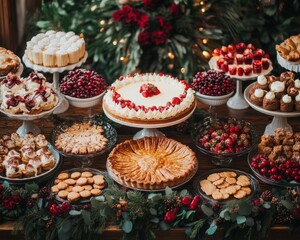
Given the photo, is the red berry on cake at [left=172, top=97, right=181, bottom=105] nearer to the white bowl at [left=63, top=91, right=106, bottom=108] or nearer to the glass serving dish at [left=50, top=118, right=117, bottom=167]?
the glass serving dish at [left=50, top=118, right=117, bottom=167]

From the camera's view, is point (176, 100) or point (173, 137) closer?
point (176, 100)

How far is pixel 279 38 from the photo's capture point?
240 inches

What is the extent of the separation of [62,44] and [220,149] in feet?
4.83

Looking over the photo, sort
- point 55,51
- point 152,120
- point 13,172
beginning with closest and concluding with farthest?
point 13,172, point 152,120, point 55,51

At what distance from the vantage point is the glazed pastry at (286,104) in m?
4.16

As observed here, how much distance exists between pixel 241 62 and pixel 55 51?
1390 millimetres

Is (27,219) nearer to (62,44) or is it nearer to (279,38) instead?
(62,44)

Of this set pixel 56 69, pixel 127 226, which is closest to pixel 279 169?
pixel 127 226

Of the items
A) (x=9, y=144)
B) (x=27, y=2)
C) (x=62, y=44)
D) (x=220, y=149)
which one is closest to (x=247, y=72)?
(x=220, y=149)

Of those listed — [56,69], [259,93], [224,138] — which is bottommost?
[224,138]

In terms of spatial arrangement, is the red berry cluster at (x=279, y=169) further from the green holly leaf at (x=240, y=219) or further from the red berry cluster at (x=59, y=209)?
the red berry cluster at (x=59, y=209)

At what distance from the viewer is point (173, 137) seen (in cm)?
450

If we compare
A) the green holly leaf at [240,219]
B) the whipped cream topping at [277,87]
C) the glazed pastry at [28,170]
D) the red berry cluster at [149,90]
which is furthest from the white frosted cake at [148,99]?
the green holly leaf at [240,219]

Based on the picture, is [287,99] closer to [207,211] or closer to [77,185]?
[207,211]
